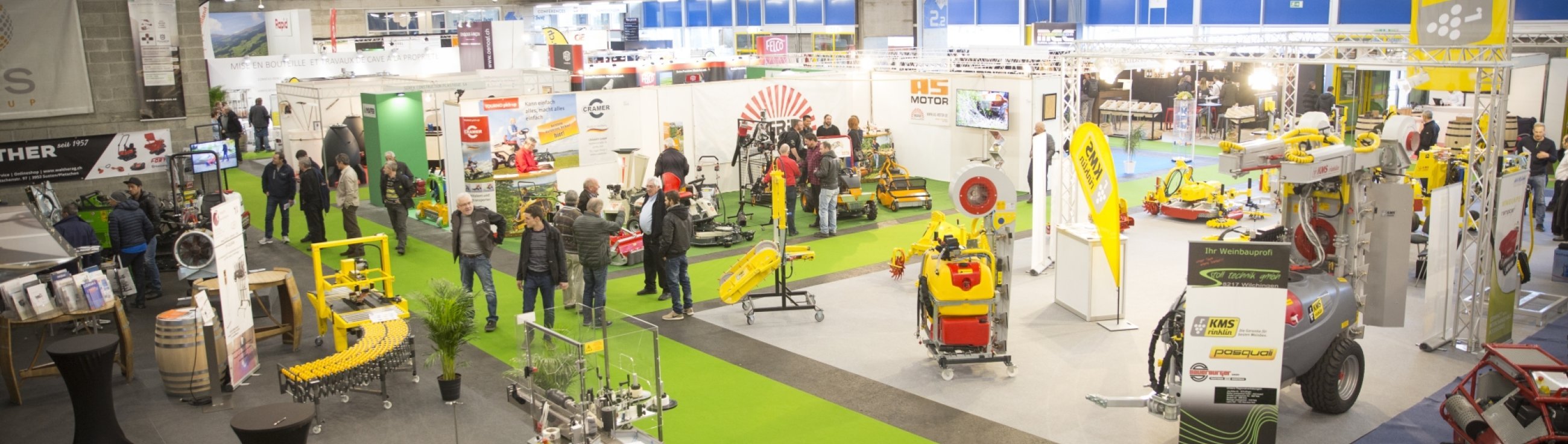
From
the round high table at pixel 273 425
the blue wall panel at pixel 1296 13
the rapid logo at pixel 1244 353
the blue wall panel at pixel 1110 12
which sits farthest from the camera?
the blue wall panel at pixel 1110 12

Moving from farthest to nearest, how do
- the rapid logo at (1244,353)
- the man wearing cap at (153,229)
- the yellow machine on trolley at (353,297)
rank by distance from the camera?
1. the man wearing cap at (153,229)
2. the yellow machine on trolley at (353,297)
3. the rapid logo at (1244,353)

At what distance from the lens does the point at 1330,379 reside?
7.52 meters

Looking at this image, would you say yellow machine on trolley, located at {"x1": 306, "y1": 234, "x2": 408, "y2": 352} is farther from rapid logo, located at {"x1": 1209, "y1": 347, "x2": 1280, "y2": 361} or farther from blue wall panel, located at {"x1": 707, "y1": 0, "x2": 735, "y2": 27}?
blue wall panel, located at {"x1": 707, "y1": 0, "x2": 735, "y2": 27}

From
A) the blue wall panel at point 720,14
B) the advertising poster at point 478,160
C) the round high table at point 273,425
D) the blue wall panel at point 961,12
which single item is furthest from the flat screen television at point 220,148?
the blue wall panel at point 720,14

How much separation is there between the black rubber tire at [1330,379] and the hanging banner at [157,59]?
40.4ft

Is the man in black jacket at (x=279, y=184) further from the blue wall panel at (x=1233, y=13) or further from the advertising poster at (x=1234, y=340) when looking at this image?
the blue wall panel at (x=1233, y=13)

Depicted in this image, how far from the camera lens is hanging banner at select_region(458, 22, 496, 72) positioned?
27484mm

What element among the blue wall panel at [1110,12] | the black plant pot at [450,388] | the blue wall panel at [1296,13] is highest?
the blue wall panel at [1110,12]

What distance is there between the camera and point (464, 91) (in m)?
16.5

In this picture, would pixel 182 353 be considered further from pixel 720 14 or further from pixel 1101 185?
pixel 720 14

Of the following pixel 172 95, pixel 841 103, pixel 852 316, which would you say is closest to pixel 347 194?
pixel 172 95

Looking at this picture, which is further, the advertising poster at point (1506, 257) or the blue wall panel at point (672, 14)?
the blue wall panel at point (672, 14)

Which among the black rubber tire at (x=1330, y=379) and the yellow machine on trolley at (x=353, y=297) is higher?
the yellow machine on trolley at (x=353, y=297)

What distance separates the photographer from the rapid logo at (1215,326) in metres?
6.32
